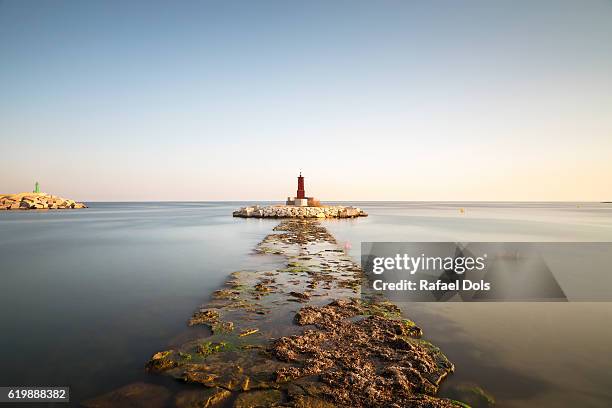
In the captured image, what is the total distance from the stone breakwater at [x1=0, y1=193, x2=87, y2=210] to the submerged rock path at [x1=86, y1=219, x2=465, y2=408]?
443ft

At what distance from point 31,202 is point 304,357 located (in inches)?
5482

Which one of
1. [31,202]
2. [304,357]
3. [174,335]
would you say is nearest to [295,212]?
[174,335]

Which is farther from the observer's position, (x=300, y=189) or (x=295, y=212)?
(x=300, y=189)

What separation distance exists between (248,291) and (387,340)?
5.63m

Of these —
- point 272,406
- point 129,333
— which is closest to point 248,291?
point 129,333

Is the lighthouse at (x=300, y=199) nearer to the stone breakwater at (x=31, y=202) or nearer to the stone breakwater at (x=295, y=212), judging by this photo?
the stone breakwater at (x=295, y=212)

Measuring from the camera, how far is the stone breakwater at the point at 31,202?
10362 centimetres

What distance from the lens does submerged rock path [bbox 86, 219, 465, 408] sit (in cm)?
448

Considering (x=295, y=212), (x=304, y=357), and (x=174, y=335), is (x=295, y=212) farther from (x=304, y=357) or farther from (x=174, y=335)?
(x=304, y=357)

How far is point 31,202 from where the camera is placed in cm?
10438

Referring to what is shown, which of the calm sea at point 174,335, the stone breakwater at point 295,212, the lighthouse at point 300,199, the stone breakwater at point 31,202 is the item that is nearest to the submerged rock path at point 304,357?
the calm sea at point 174,335

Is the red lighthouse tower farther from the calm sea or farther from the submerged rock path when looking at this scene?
the submerged rock path

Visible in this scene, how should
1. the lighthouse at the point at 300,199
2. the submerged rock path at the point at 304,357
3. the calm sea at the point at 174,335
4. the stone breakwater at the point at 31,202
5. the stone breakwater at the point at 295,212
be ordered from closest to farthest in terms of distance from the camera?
1. the submerged rock path at the point at 304,357
2. the calm sea at the point at 174,335
3. the stone breakwater at the point at 295,212
4. the lighthouse at the point at 300,199
5. the stone breakwater at the point at 31,202

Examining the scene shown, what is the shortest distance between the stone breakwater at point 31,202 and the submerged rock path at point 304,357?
443 ft
